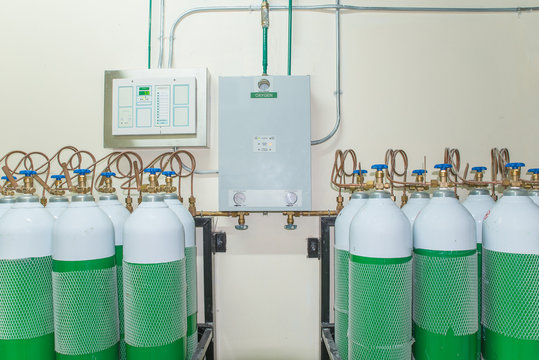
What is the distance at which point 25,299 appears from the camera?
0.86 meters

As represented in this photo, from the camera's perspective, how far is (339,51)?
1.36m

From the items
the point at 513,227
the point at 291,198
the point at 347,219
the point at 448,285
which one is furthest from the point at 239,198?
the point at 513,227

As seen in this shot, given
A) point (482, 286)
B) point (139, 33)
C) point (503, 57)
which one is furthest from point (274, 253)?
point (503, 57)

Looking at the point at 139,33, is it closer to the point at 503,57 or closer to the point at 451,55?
the point at 451,55

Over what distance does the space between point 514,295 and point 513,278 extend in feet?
0.15

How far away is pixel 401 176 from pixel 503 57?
27.4 inches

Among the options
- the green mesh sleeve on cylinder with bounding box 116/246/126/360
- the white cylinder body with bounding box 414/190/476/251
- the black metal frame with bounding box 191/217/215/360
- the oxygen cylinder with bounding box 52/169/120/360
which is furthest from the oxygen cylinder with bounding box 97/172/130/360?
the white cylinder body with bounding box 414/190/476/251

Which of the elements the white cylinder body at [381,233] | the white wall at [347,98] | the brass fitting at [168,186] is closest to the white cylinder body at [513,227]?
the white cylinder body at [381,233]

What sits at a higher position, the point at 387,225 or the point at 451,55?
the point at 451,55

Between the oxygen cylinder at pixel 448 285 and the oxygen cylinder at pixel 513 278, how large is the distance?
0.20 feet

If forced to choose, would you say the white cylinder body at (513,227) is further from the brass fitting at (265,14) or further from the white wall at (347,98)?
the brass fitting at (265,14)

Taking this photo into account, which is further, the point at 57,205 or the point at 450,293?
the point at 57,205

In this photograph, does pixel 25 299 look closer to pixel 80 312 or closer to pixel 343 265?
pixel 80 312

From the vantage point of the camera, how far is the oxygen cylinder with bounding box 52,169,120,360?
826 mm
